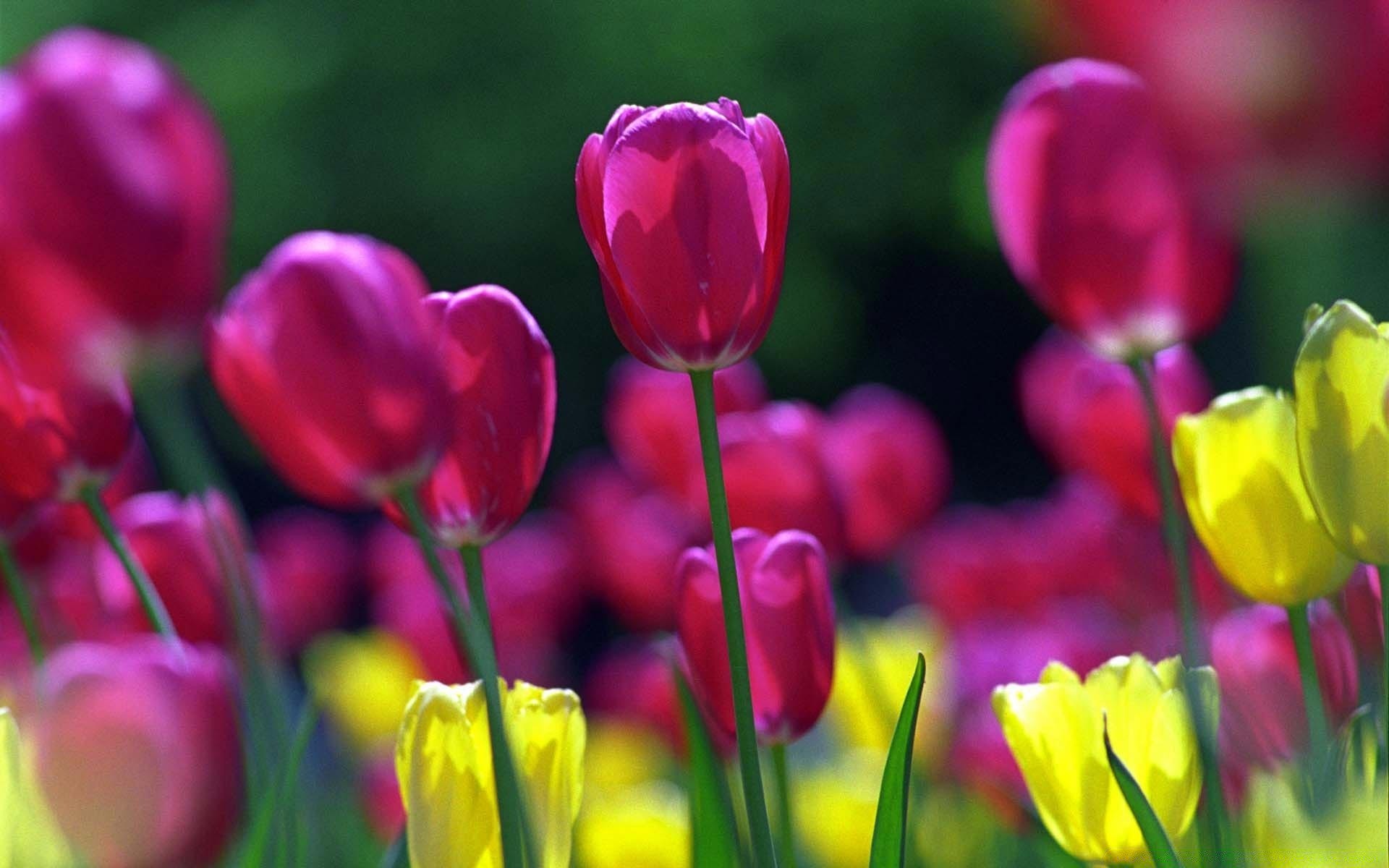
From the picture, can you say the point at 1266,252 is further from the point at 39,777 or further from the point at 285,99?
the point at 285,99

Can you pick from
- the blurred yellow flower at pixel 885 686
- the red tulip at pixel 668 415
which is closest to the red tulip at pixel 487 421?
the blurred yellow flower at pixel 885 686

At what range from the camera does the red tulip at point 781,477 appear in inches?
33.4

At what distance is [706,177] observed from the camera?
Result: 0.48m

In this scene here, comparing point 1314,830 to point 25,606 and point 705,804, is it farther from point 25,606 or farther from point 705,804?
point 25,606

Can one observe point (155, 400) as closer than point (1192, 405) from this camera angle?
Yes

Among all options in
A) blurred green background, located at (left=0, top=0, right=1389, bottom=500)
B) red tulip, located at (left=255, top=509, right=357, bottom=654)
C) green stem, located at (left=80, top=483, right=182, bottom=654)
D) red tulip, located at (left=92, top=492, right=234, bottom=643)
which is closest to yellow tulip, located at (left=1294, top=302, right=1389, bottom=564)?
green stem, located at (left=80, top=483, right=182, bottom=654)

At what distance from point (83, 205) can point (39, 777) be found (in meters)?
0.18

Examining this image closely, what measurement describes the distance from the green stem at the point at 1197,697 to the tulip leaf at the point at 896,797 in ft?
0.28

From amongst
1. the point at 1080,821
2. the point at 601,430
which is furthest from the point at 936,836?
the point at 601,430

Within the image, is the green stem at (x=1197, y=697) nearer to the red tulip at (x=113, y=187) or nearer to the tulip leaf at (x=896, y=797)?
the tulip leaf at (x=896, y=797)

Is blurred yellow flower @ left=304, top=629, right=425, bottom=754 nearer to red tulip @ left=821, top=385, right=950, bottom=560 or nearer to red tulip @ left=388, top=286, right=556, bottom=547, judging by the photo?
red tulip @ left=821, top=385, right=950, bottom=560

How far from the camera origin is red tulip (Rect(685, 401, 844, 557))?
85 cm

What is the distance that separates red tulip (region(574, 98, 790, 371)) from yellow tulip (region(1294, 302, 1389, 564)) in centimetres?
17

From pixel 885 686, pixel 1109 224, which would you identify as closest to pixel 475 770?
pixel 1109 224
